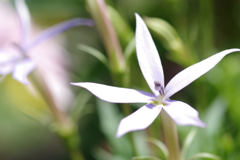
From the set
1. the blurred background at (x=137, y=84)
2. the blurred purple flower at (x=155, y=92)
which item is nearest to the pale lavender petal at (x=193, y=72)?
the blurred purple flower at (x=155, y=92)

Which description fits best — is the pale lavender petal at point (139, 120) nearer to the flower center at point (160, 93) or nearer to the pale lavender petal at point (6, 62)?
the flower center at point (160, 93)

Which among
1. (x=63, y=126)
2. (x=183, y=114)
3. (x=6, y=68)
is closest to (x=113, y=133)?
(x=63, y=126)

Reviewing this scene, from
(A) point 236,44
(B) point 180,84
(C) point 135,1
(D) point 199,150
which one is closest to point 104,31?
(B) point 180,84

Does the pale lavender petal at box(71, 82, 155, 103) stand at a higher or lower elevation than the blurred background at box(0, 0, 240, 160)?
lower

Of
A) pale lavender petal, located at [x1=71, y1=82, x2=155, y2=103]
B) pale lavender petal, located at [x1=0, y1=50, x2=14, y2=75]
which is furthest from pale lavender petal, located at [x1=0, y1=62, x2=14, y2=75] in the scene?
pale lavender petal, located at [x1=71, y1=82, x2=155, y2=103]

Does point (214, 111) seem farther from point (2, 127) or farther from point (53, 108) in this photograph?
point (2, 127)

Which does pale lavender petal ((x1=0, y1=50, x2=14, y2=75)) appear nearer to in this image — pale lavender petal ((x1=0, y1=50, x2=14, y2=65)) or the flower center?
pale lavender petal ((x1=0, y1=50, x2=14, y2=65))
